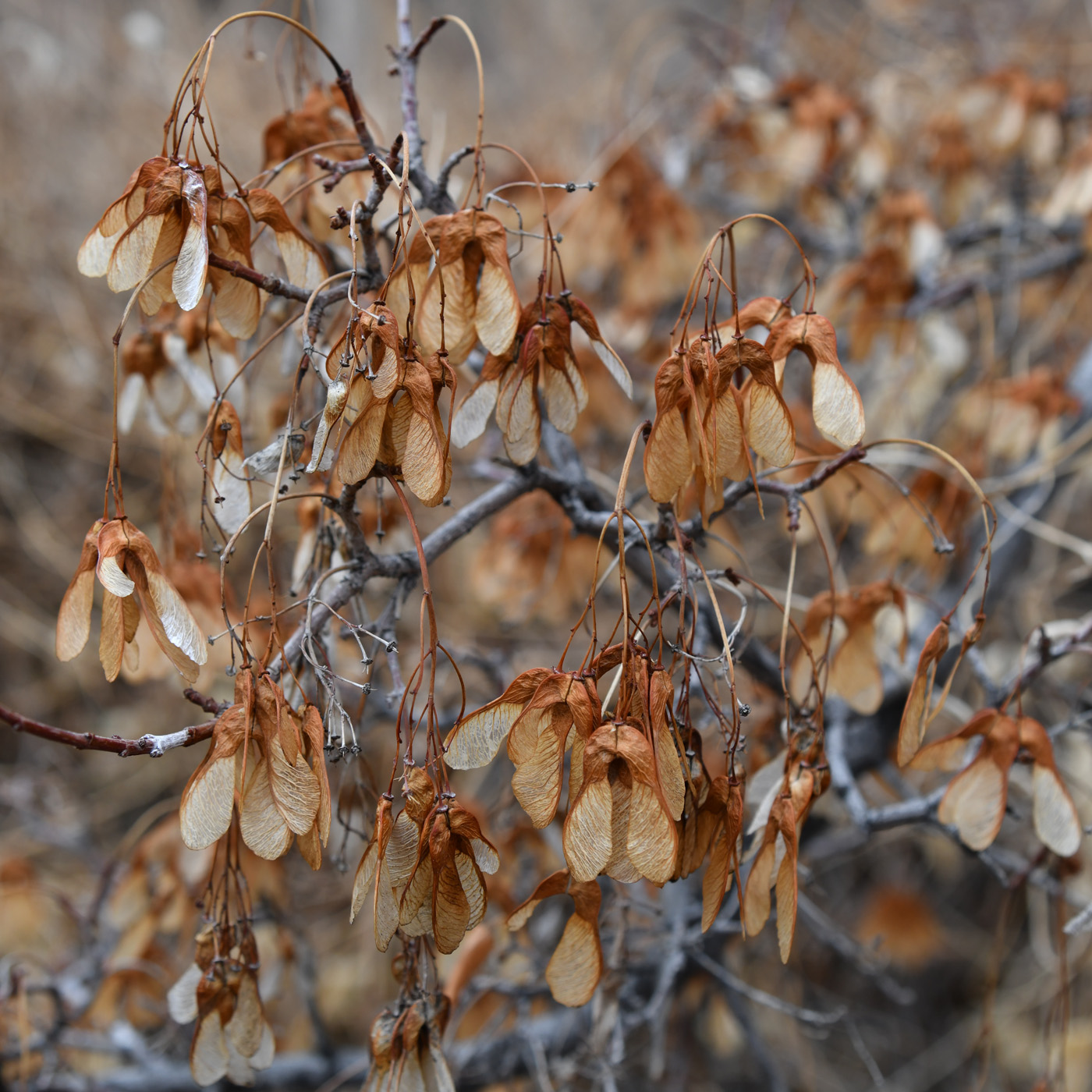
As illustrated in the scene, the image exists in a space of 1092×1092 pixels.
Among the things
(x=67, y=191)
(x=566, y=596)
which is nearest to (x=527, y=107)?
(x=67, y=191)

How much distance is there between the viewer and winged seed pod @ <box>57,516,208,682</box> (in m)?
0.51

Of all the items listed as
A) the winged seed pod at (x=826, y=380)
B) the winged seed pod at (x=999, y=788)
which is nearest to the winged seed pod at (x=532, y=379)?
the winged seed pod at (x=826, y=380)

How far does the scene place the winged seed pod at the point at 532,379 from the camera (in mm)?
569

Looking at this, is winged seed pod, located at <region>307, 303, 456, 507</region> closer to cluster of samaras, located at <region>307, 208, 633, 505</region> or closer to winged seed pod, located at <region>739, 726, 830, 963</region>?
cluster of samaras, located at <region>307, 208, 633, 505</region>

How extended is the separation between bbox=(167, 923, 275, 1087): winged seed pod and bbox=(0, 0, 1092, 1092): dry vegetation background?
0.09m

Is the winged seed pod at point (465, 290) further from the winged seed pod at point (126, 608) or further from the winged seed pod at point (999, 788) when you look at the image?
the winged seed pod at point (999, 788)

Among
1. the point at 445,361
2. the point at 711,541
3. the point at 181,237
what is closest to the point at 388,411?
the point at 445,361

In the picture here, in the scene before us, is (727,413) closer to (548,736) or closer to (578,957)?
(548,736)

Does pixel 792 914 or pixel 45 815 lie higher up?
pixel 45 815

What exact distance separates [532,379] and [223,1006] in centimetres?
48

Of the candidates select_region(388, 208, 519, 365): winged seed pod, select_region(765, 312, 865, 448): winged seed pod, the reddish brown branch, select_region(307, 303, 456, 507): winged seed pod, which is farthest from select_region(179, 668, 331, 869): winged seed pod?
select_region(765, 312, 865, 448): winged seed pod

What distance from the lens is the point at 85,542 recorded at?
53 cm

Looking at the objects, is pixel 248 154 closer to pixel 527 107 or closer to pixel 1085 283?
pixel 527 107

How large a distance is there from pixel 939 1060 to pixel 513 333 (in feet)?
5.98
